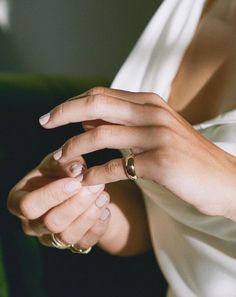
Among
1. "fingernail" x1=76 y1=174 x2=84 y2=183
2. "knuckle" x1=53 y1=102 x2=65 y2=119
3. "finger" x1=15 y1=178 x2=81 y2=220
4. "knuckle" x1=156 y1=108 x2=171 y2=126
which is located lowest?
"finger" x1=15 y1=178 x2=81 y2=220

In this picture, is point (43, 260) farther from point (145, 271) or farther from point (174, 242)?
point (174, 242)

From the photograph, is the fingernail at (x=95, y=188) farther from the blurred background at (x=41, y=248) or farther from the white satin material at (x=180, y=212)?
the blurred background at (x=41, y=248)

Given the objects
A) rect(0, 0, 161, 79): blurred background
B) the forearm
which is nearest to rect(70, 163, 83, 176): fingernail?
the forearm

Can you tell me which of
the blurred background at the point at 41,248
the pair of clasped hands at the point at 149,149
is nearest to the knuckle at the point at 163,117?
the pair of clasped hands at the point at 149,149

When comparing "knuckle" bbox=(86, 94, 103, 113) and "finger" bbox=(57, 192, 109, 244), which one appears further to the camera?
"finger" bbox=(57, 192, 109, 244)

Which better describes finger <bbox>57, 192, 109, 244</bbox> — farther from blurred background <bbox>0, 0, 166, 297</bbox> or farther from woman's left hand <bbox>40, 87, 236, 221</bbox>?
blurred background <bbox>0, 0, 166, 297</bbox>

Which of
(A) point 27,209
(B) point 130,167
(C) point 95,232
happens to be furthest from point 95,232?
(B) point 130,167
